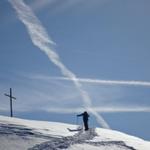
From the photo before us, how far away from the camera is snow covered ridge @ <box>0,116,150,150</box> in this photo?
703 inches

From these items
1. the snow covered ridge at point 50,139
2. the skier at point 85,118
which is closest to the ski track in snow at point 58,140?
the snow covered ridge at point 50,139

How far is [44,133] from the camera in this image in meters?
20.3

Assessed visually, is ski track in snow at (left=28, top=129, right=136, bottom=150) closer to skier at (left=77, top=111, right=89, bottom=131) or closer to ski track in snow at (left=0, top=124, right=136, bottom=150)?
ski track in snow at (left=0, top=124, right=136, bottom=150)

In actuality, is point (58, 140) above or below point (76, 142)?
above

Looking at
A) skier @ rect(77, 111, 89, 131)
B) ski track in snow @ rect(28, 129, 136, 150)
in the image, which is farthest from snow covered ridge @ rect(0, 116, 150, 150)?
skier @ rect(77, 111, 89, 131)

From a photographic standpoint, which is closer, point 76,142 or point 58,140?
point 76,142

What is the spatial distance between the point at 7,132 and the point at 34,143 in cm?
167

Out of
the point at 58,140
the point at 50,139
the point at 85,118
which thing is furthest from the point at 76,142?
the point at 85,118

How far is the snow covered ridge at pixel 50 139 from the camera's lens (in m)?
17.9

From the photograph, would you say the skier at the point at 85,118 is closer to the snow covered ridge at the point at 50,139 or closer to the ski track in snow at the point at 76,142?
the snow covered ridge at the point at 50,139

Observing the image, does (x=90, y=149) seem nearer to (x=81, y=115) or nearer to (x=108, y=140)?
(x=108, y=140)

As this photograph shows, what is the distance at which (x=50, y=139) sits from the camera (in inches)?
752

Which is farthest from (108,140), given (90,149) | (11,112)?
(11,112)

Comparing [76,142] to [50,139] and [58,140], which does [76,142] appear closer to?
[58,140]
